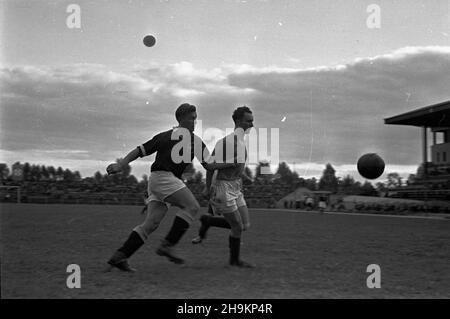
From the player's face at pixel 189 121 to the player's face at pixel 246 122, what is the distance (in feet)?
2.14

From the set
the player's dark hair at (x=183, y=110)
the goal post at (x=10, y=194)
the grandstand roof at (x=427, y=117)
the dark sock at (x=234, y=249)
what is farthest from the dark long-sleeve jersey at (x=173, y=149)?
the goal post at (x=10, y=194)

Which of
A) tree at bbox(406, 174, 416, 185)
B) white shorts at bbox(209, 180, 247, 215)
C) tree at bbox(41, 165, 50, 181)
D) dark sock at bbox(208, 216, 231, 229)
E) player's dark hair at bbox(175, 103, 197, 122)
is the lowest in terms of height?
dark sock at bbox(208, 216, 231, 229)

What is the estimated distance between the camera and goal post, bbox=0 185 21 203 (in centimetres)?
4291

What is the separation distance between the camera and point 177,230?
576cm

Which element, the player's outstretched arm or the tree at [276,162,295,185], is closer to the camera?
the player's outstretched arm

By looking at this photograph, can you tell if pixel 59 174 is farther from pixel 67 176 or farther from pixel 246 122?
pixel 246 122

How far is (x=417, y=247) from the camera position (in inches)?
356

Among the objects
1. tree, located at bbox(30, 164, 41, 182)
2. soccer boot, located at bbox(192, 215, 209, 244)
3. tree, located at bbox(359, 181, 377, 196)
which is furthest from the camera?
tree, located at bbox(30, 164, 41, 182)

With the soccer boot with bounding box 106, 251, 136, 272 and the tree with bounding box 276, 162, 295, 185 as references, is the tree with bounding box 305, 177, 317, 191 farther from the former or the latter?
the soccer boot with bounding box 106, 251, 136, 272

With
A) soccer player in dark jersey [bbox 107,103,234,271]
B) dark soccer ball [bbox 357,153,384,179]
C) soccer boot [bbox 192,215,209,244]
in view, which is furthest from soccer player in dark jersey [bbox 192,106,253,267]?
dark soccer ball [bbox 357,153,384,179]

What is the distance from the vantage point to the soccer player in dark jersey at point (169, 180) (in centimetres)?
539

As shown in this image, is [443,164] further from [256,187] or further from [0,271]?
[0,271]

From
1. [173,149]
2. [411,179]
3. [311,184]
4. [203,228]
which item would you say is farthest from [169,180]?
[311,184]
